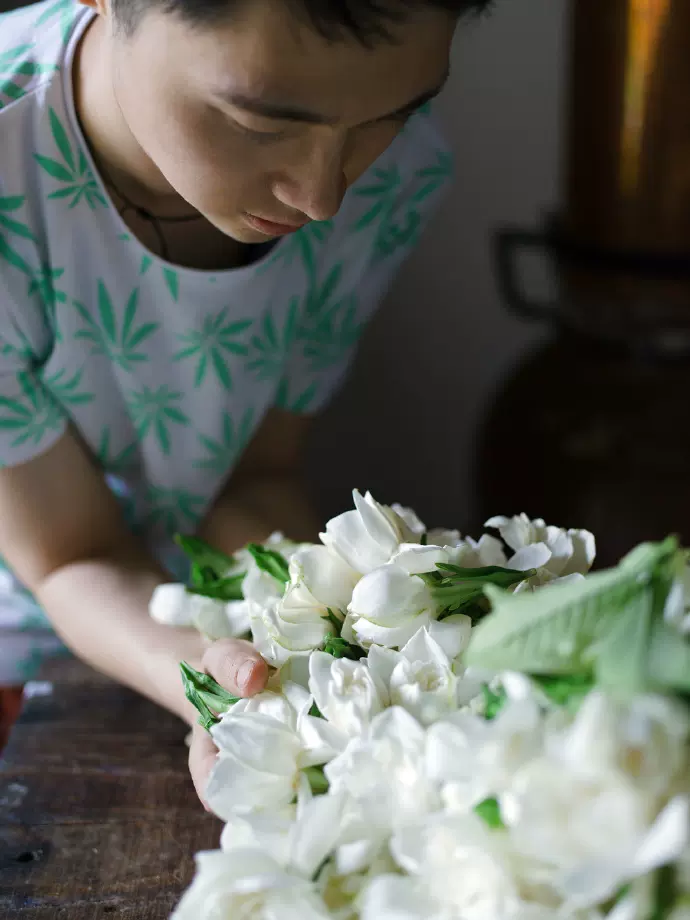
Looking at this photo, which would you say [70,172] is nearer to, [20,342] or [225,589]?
[20,342]

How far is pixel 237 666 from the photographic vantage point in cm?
40

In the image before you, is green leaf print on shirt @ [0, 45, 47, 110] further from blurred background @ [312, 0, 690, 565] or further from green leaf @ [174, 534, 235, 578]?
blurred background @ [312, 0, 690, 565]

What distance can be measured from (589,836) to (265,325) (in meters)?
0.50

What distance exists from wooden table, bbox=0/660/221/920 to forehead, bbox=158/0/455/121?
0.35 metres

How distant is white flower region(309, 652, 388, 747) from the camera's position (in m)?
0.34

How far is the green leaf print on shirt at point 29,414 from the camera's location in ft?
1.98

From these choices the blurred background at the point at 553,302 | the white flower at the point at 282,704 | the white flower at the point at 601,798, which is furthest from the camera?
the blurred background at the point at 553,302

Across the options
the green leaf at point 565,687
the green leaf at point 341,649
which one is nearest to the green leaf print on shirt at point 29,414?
the green leaf at point 341,649

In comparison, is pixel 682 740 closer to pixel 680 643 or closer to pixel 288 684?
pixel 680 643

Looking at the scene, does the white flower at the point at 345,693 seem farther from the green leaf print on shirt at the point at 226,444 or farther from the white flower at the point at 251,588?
the green leaf print on shirt at the point at 226,444

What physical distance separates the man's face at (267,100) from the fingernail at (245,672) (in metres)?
0.21

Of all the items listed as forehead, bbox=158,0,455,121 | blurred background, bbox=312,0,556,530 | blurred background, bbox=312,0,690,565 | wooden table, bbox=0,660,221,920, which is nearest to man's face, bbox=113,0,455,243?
forehead, bbox=158,0,455,121

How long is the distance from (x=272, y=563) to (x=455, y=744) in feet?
0.61

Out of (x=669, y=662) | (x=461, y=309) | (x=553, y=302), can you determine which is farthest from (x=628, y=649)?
(x=461, y=309)
